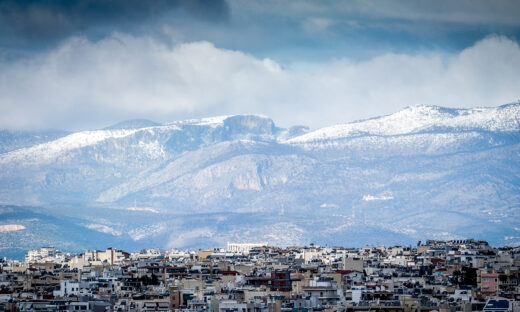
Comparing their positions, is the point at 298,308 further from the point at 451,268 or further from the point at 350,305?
the point at 451,268

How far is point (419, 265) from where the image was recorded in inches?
6048

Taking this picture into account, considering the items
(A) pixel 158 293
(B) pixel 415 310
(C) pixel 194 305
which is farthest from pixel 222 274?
(B) pixel 415 310

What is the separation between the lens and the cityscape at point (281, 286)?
101 metres

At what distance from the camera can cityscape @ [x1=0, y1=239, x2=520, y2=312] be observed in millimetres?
101125

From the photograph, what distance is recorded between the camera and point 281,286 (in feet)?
416

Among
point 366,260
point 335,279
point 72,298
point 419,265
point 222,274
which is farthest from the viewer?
point 366,260

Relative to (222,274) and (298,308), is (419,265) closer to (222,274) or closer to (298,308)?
(222,274)

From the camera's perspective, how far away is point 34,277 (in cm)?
14250

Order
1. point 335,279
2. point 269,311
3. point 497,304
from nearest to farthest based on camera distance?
point 497,304 → point 269,311 → point 335,279

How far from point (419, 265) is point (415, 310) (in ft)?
196

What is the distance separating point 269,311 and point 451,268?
45731 millimetres

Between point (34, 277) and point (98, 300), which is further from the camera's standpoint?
point (34, 277)

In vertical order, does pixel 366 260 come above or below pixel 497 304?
above

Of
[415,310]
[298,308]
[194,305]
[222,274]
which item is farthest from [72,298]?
[222,274]
